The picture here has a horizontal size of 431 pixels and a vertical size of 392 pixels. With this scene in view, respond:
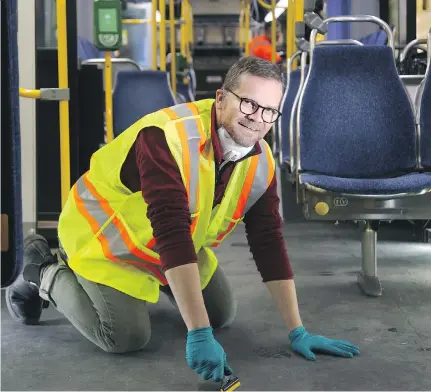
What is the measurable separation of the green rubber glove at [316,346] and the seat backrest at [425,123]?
4.91 ft

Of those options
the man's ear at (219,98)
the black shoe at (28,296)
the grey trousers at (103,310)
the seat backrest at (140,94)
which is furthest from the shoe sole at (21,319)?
the seat backrest at (140,94)

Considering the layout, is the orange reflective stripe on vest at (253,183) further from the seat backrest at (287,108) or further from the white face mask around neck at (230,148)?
the seat backrest at (287,108)

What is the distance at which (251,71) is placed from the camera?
2.06 metres

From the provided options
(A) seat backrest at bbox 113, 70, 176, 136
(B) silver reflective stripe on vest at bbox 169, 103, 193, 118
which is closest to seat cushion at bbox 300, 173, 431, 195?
(B) silver reflective stripe on vest at bbox 169, 103, 193, 118

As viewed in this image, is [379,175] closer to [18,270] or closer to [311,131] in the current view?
[311,131]

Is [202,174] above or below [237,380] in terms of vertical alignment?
above

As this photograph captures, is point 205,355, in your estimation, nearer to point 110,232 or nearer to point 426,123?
point 110,232

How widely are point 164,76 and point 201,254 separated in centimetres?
363

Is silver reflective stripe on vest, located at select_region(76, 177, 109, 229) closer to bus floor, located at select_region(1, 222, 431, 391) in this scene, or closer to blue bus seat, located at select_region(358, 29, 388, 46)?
bus floor, located at select_region(1, 222, 431, 391)

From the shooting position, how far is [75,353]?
7.69 ft

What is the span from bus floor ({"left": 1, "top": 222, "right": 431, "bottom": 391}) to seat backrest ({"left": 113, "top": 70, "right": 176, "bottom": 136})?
2603mm

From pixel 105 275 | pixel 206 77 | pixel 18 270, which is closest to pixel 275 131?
pixel 105 275

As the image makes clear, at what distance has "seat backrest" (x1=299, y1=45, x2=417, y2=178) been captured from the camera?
3.46 metres

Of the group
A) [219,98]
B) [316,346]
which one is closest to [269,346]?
[316,346]
